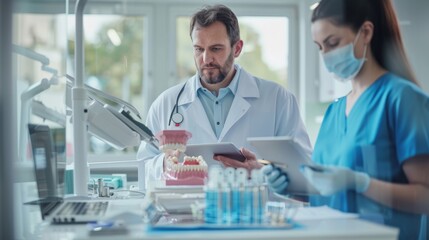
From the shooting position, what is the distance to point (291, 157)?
1.39 meters

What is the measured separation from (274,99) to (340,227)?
40.1 inches

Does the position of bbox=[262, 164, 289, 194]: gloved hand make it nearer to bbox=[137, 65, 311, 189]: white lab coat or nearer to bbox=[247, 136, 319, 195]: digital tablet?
bbox=[247, 136, 319, 195]: digital tablet

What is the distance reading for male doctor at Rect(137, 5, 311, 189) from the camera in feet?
6.51

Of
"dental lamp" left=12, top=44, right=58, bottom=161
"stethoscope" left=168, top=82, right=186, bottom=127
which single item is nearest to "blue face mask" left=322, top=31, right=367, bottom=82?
"stethoscope" left=168, top=82, right=186, bottom=127

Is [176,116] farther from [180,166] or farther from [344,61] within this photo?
[344,61]

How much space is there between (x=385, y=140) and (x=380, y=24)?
1.05 ft

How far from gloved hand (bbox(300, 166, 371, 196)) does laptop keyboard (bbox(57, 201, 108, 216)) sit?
1.78 feet

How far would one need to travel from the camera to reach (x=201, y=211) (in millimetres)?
1278

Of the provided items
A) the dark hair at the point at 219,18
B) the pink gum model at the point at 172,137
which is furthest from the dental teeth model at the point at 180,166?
the dark hair at the point at 219,18

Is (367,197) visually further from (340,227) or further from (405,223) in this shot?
(340,227)

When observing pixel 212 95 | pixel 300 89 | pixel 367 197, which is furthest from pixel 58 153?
pixel 300 89

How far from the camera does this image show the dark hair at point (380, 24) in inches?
56.4

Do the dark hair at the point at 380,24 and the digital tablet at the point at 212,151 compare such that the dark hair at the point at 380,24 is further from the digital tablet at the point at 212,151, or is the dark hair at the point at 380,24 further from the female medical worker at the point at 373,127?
the digital tablet at the point at 212,151

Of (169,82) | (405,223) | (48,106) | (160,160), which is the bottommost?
(405,223)
